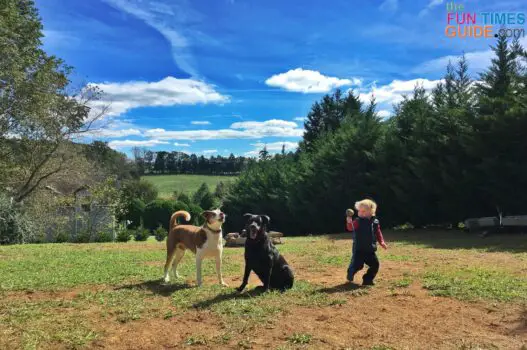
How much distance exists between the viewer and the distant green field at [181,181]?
68.9m

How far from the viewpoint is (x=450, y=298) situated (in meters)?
5.84

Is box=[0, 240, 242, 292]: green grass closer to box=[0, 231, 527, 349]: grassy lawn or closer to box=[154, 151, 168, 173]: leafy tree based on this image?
box=[0, 231, 527, 349]: grassy lawn

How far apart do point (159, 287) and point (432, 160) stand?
14.3m

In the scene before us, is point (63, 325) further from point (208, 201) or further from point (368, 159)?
point (208, 201)

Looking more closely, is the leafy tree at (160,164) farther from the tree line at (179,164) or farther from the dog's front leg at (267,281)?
the dog's front leg at (267,281)

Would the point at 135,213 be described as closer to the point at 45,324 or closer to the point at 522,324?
the point at 45,324

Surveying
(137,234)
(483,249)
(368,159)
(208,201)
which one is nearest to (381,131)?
(368,159)

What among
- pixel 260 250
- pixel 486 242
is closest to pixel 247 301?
pixel 260 250

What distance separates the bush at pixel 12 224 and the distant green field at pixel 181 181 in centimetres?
4399

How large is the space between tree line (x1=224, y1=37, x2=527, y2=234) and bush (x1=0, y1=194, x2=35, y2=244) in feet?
48.4

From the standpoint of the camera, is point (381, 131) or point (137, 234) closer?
point (381, 131)

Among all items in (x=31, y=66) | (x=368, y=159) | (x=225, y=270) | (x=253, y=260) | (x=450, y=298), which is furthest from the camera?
(x=368, y=159)

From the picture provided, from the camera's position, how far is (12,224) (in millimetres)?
19703

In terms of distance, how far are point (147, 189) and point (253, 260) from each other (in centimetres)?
4979
